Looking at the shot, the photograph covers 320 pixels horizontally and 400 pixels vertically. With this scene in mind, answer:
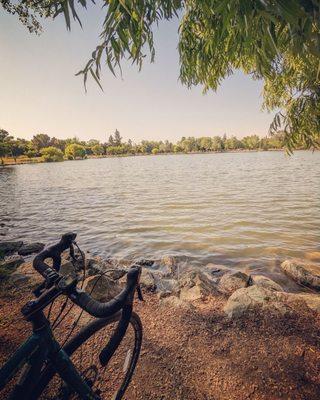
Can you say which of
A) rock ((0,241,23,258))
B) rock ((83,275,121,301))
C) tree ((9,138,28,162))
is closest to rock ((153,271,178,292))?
rock ((83,275,121,301))

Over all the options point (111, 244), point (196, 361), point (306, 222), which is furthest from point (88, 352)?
point (306, 222)

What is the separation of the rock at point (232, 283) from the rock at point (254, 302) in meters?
0.85

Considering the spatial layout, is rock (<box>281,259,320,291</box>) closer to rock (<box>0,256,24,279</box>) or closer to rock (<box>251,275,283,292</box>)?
rock (<box>251,275,283,292</box>)

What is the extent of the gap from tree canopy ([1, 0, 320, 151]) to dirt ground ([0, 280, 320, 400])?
135 inches

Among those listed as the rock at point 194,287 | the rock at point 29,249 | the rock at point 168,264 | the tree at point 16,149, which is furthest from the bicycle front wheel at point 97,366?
the tree at point 16,149

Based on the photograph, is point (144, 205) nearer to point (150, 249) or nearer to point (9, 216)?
point (150, 249)

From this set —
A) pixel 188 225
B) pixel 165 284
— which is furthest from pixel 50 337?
pixel 188 225

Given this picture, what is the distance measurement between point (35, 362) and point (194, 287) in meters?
4.18

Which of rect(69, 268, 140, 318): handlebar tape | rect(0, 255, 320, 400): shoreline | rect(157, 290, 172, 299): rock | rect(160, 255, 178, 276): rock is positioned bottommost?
rect(160, 255, 178, 276): rock

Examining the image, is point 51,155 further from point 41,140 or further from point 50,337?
point 50,337

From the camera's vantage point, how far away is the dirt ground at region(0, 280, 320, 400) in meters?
2.75

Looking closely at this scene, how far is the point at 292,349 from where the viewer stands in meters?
3.20

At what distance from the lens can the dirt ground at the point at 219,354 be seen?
2754 mm

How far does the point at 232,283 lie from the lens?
223 inches
